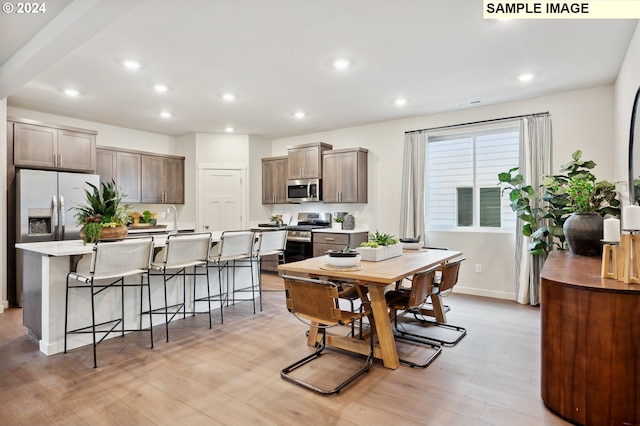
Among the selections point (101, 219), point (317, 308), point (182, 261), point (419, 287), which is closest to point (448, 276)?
point (419, 287)

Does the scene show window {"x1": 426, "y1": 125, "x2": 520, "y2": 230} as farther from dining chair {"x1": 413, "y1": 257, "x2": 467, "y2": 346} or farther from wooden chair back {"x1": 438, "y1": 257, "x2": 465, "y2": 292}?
wooden chair back {"x1": 438, "y1": 257, "x2": 465, "y2": 292}

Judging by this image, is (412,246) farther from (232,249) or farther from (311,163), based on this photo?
(311,163)

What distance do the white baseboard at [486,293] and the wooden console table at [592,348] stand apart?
299cm

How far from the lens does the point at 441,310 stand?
3.71 meters

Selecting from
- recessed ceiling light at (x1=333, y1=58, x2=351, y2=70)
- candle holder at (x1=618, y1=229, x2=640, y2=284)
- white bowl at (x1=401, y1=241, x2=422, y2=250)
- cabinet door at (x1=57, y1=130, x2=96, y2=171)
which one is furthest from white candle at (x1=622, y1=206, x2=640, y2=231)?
cabinet door at (x1=57, y1=130, x2=96, y2=171)

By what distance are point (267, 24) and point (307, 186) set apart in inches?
148

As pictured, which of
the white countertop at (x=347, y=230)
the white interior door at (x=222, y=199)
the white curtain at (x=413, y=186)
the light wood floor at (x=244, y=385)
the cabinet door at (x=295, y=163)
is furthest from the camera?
the white interior door at (x=222, y=199)

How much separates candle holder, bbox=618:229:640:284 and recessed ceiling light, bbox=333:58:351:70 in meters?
2.70

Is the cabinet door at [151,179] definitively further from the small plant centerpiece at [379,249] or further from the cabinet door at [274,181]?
the small plant centerpiece at [379,249]

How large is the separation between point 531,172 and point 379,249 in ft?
8.88

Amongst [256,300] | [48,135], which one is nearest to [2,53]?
[48,135]

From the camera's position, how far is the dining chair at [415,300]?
2730 mm

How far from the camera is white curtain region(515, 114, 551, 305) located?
4457 mm

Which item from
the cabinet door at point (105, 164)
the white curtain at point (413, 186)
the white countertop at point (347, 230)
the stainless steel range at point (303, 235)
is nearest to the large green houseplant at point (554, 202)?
the white curtain at point (413, 186)
